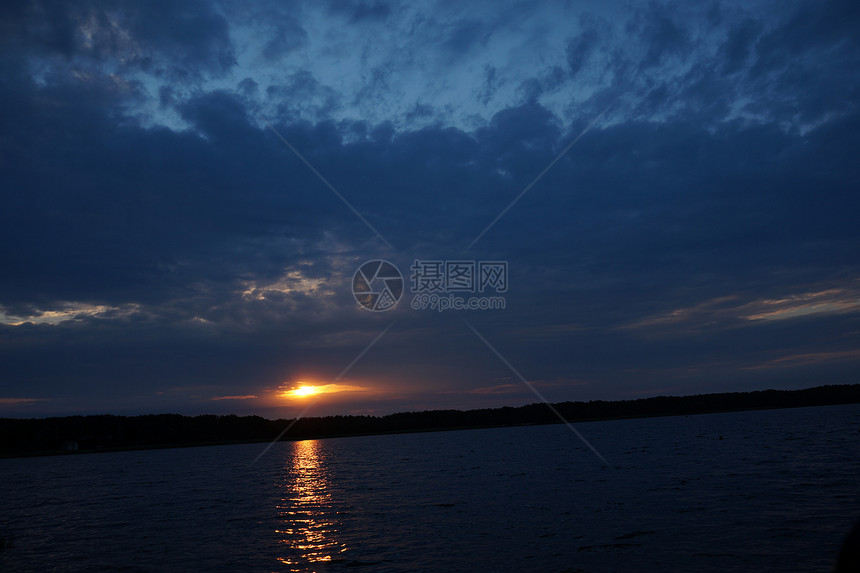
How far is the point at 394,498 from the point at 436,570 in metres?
25.8

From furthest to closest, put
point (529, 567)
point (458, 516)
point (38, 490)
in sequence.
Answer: point (38, 490) → point (458, 516) → point (529, 567)

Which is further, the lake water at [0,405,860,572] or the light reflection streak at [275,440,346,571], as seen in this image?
the light reflection streak at [275,440,346,571]

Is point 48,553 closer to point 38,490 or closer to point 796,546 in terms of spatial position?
point 796,546

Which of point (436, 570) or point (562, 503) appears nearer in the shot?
point (436, 570)

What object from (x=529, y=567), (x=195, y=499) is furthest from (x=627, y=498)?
(x=195, y=499)

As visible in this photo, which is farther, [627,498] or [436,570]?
[627,498]

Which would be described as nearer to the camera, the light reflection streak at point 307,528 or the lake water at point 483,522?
the lake water at point 483,522

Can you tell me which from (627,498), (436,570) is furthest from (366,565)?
(627,498)

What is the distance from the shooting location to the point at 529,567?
23.3m

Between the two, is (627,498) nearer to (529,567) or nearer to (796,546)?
(796,546)

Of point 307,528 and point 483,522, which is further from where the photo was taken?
point 307,528

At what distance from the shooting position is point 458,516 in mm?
37000

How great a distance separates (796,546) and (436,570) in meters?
16.9

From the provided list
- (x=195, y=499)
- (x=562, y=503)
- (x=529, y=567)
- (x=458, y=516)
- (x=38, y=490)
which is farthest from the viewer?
(x=38, y=490)
